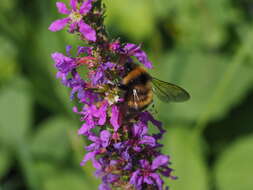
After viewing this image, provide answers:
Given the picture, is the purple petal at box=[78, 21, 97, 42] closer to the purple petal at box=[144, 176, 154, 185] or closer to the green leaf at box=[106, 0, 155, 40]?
the purple petal at box=[144, 176, 154, 185]

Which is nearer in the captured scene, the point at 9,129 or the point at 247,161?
the point at 247,161

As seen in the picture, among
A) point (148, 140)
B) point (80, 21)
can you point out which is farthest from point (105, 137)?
point (80, 21)

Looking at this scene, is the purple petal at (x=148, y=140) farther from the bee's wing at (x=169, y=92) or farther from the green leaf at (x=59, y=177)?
the green leaf at (x=59, y=177)

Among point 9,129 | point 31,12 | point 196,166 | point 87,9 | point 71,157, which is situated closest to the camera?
point 87,9

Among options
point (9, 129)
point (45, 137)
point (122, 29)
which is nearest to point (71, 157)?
point (45, 137)

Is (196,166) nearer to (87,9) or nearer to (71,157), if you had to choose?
(71,157)

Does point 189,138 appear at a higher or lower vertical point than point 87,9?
higher

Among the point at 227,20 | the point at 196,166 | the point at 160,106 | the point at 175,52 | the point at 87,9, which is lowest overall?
the point at 87,9
